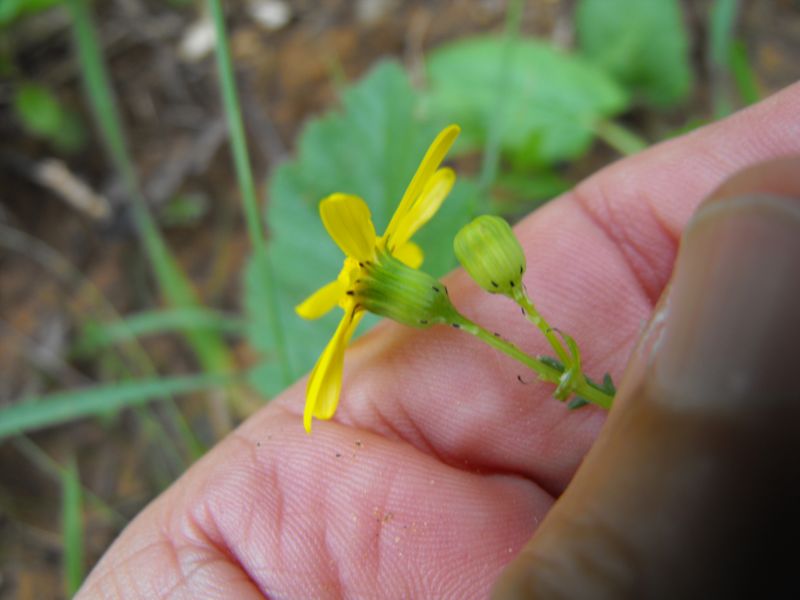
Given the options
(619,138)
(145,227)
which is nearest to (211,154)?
(145,227)

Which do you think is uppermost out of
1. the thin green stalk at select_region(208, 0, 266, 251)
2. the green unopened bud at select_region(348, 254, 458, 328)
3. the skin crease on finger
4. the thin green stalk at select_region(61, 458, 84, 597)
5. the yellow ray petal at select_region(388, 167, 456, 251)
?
the thin green stalk at select_region(208, 0, 266, 251)

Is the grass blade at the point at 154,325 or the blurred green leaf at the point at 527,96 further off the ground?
the blurred green leaf at the point at 527,96

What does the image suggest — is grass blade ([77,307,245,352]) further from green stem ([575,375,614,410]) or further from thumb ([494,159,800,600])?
thumb ([494,159,800,600])

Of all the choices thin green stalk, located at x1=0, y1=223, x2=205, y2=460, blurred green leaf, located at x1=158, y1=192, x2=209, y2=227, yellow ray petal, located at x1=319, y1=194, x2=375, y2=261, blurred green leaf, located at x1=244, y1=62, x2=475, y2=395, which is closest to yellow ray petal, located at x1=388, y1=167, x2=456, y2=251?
yellow ray petal, located at x1=319, y1=194, x2=375, y2=261

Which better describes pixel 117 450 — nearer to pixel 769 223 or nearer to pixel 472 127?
pixel 472 127

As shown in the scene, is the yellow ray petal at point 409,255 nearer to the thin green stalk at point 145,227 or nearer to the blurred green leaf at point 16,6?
the thin green stalk at point 145,227

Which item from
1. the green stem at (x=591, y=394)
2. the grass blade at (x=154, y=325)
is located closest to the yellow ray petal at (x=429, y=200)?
the green stem at (x=591, y=394)

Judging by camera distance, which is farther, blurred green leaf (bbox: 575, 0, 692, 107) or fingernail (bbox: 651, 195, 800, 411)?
blurred green leaf (bbox: 575, 0, 692, 107)

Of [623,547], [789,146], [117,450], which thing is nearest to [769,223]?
[623,547]
